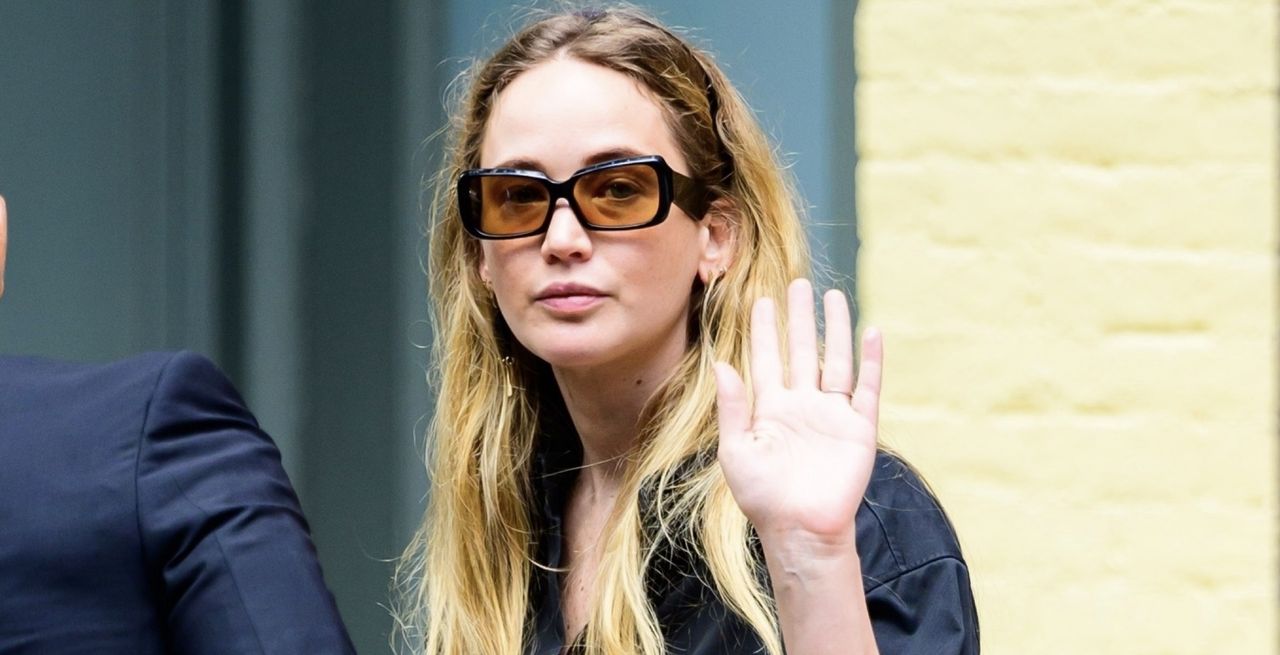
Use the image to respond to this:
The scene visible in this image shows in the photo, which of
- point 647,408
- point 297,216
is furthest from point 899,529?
point 297,216

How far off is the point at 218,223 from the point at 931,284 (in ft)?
4.22

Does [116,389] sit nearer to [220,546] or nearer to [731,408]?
[220,546]

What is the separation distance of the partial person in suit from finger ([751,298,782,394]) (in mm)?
468

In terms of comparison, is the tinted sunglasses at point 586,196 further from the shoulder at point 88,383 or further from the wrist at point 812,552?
the shoulder at point 88,383

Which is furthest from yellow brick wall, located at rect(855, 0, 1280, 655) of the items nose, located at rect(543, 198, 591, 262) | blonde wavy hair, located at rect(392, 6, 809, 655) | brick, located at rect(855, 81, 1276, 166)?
nose, located at rect(543, 198, 591, 262)

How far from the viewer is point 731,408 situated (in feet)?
4.90

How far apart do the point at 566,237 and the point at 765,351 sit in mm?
373

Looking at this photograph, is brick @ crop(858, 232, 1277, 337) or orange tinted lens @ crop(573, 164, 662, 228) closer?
orange tinted lens @ crop(573, 164, 662, 228)

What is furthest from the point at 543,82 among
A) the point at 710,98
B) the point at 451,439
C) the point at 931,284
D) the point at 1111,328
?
the point at 1111,328

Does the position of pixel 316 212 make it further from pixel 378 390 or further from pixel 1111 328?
pixel 1111 328

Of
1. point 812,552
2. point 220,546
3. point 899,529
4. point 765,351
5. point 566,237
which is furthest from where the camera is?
point 566,237

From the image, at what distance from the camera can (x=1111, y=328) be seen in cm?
241

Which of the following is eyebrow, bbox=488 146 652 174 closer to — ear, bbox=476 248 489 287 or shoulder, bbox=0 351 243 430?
ear, bbox=476 248 489 287

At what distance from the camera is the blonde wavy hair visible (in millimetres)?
1826
